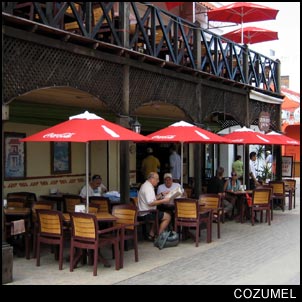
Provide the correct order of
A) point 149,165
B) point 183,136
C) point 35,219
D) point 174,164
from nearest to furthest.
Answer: point 35,219 → point 183,136 → point 149,165 → point 174,164

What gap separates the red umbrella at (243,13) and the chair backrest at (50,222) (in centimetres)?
1102

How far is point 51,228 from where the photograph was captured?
24.3ft

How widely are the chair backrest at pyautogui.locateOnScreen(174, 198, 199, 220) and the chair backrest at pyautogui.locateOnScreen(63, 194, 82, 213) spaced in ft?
6.31

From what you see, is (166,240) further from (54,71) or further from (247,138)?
(247,138)

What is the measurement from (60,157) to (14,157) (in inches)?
63.8

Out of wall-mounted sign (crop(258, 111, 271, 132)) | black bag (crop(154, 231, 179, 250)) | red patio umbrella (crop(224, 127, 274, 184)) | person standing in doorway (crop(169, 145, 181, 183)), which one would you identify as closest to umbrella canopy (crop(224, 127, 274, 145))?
red patio umbrella (crop(224, 127, 274, 184))

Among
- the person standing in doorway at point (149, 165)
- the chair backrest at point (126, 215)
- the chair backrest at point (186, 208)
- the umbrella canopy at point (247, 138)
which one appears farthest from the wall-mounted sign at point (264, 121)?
the chair backrest at point (126, 215)

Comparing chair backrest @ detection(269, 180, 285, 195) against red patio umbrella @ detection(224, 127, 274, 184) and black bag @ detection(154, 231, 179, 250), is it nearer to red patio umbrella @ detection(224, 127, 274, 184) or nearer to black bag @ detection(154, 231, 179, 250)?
red patio umbrella @ detection(224, 127, 274, 184)

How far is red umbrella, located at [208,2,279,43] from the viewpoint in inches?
630

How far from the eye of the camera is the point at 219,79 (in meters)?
12.6

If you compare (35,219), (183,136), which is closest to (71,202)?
(35,219)

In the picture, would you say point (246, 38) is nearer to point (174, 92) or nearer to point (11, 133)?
point (174, 92)
